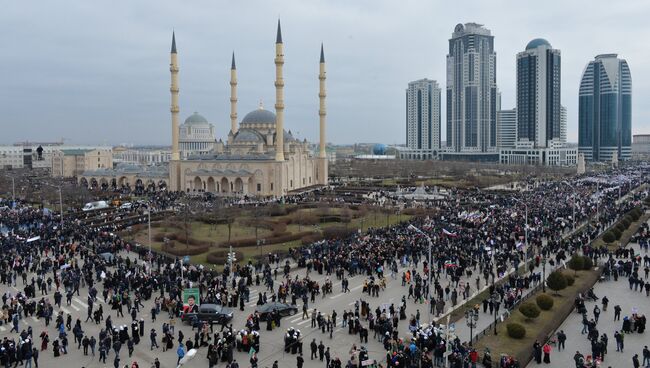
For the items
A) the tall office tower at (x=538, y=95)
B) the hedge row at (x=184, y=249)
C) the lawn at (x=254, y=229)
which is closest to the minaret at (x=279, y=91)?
the lawn at (x=254, y=229)

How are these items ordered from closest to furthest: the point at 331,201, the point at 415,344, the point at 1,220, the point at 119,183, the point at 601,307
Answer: the point at 415,344 < the point at 601,307 < the point at 1,220 < the point at 331,201 < the point at 119,183

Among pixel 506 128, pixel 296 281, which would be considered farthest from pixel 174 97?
pixel 506 128

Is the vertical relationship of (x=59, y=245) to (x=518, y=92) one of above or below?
below

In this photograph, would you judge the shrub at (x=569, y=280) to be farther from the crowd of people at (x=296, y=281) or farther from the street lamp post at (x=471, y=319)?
the street lamp post at (x=471, y=319)

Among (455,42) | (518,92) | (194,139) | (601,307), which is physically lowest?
(601,307)

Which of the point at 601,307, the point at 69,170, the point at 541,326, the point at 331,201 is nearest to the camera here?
the point at 541,326

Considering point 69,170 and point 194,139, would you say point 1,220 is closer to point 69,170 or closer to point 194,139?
point 69,170

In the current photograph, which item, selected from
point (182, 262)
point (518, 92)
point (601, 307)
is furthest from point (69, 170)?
point (518, 92)
